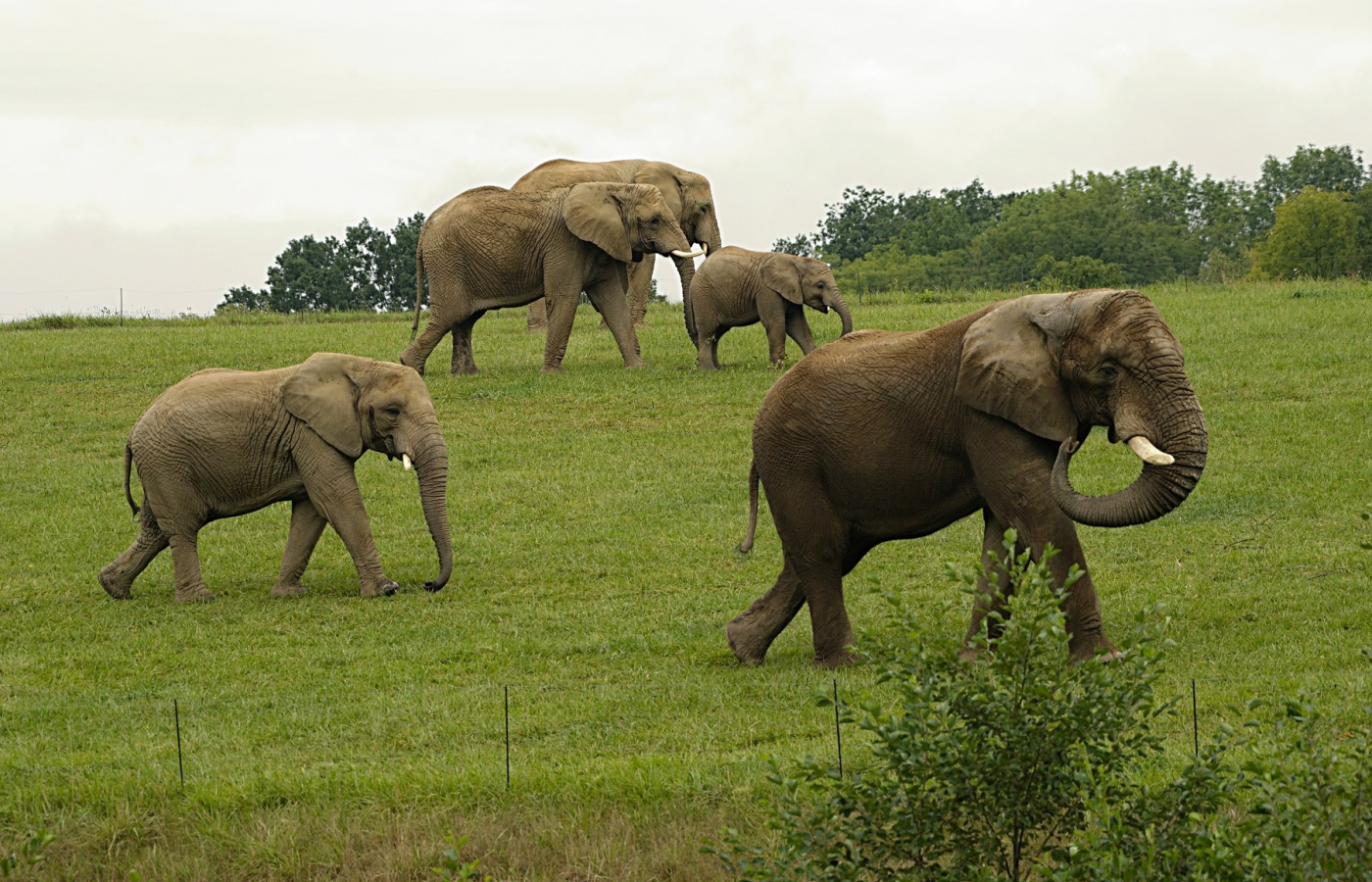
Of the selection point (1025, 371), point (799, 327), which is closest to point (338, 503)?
point (1025, 371)

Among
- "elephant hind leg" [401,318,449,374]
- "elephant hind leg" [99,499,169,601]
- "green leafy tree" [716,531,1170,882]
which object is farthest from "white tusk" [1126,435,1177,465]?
"elephant hind leg" [401,318,449,374]

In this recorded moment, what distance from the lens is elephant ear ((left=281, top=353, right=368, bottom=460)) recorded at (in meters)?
16.3

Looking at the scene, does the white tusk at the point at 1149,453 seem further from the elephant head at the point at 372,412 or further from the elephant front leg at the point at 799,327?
the elephant front leg at the point at 799,327

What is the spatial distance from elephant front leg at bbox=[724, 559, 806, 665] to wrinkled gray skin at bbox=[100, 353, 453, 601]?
4.00 metres

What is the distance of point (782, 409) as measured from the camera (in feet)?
41.6

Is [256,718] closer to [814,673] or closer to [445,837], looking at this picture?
[445,837]

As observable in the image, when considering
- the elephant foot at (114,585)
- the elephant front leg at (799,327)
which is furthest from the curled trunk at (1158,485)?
the elephant front leg at (799,327)

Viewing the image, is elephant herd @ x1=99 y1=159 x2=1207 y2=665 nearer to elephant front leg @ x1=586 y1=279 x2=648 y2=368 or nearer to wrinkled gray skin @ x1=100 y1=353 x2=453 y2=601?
wrinkled gray skin @ x1=100 y1=353 x2=453 y2=601

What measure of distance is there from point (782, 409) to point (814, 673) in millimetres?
1866

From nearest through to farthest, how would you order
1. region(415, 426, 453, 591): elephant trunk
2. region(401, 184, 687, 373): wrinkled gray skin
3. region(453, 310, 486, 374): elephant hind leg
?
region(415, 426, 453, 591): elephant trunk, region(401, 184, 687, 373): wrinkled gray skin, region(453, 310, 486, 374): elephant hind leg

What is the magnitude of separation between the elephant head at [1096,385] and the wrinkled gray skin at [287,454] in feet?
20.3

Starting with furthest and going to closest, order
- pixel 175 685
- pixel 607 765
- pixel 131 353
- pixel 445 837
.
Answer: pixel 131 353, pixel 175 685, pixel 607 765, pixel 445 837

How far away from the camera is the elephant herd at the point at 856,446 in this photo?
11266 mm

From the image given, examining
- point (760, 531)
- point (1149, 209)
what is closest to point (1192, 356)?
point (760, 531)
